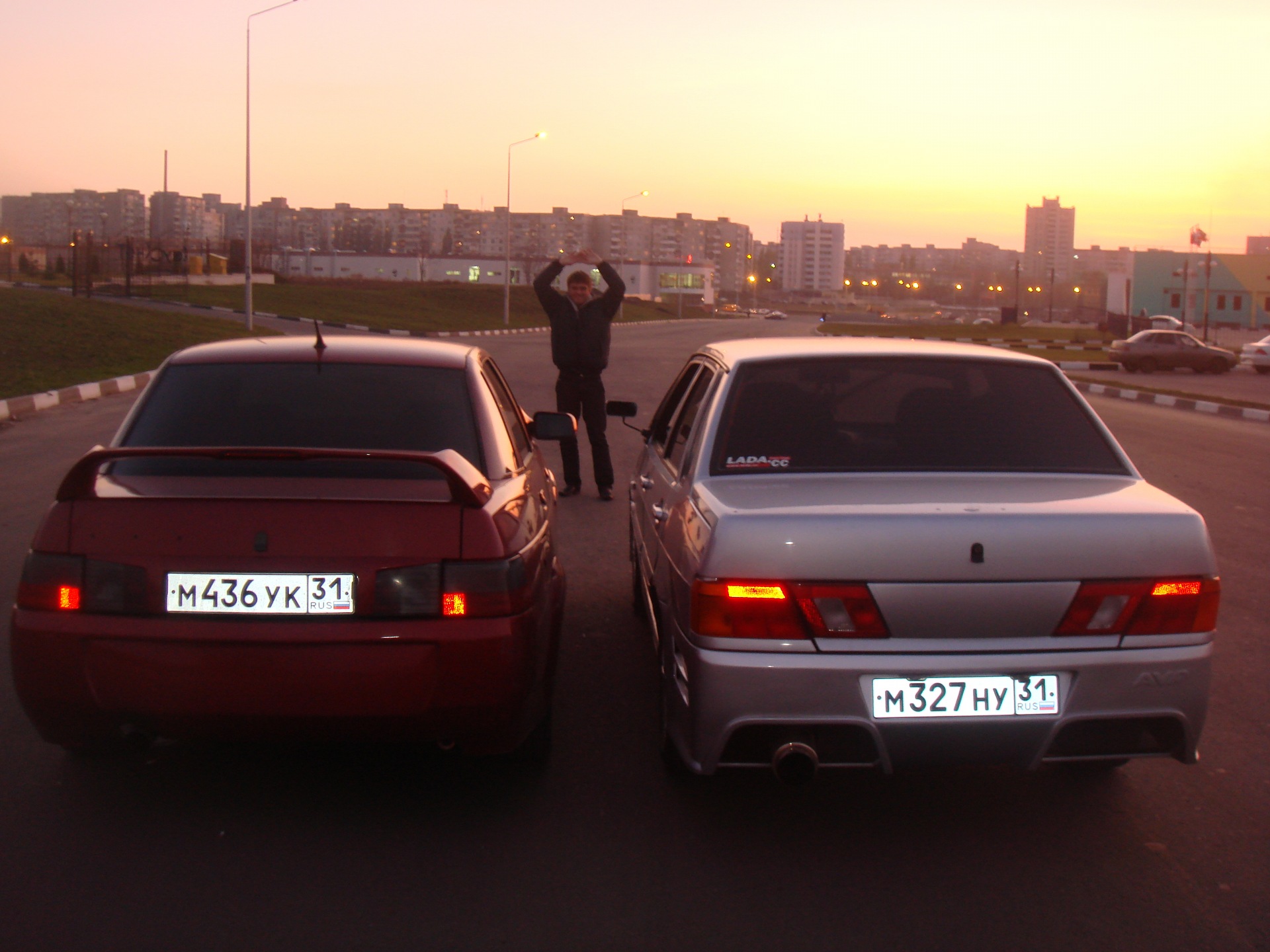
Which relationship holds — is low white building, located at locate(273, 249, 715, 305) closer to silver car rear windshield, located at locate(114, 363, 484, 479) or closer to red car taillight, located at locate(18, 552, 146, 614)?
silver car rear windshield, located at locate(114, 363, 484, 479)

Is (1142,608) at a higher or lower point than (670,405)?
lower

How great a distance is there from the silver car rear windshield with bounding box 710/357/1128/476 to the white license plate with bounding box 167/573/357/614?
125cm

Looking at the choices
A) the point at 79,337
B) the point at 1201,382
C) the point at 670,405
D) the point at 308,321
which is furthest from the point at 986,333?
the point at 670,405

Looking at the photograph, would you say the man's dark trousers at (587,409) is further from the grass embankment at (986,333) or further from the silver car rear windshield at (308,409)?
the grass embankment at (986,333)

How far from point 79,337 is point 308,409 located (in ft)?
74.7

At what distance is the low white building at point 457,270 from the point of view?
431 feet

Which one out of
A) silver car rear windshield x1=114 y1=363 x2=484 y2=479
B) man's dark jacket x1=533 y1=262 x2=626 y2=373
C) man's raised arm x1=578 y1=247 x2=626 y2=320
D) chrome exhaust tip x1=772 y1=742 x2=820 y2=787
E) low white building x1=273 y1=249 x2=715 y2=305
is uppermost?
low white building x1=273 y1=249 x2=715 y2=305

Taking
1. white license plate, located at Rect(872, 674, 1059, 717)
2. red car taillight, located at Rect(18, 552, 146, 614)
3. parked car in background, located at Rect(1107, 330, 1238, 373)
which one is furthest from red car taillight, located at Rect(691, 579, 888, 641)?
parked car in background, located at Rect(1107, 330, 1238, 373)

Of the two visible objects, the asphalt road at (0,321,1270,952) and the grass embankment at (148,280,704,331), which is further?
the grass embankment at (148,280,704,331)

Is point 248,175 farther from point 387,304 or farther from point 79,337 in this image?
point 387,304

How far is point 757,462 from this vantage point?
3805 mm

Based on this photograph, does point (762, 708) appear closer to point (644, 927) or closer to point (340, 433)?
point (644, 927)

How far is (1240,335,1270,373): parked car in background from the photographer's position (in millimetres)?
35225

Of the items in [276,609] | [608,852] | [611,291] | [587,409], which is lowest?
[608,852]
